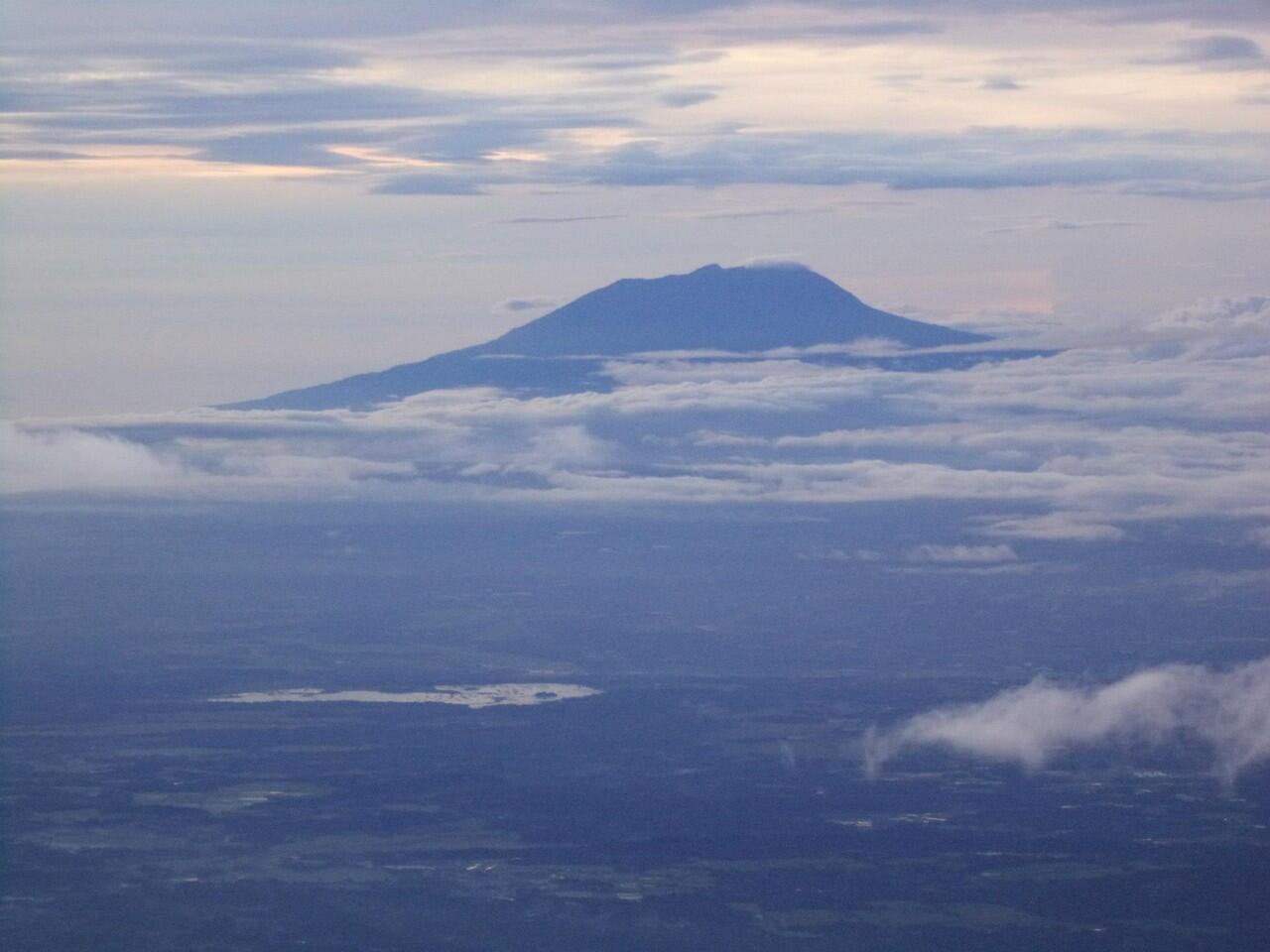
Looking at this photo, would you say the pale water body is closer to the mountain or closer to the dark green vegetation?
the dark green vegetation

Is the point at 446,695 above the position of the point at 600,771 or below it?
above

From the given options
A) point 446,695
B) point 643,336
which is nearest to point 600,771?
point 446,695

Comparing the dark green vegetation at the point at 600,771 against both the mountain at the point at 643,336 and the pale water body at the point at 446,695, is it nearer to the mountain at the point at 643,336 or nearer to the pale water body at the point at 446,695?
the pale water body at the point at 446,695

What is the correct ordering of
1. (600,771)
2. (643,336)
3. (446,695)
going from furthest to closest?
(643,336) < (446,695) < (600,771)

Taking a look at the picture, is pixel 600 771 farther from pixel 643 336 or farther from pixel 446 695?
A: pixel 643 336

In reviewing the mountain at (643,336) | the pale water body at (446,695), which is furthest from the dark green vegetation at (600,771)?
the mountain at (643,336)

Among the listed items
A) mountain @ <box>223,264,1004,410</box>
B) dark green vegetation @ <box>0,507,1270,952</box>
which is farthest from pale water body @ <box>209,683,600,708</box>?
mountain @ <box>223,264,1004,410</box>

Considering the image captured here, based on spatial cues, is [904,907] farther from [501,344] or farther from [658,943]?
[501,344]
